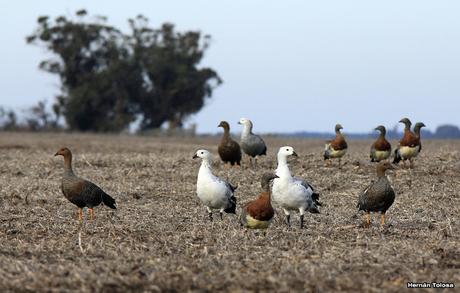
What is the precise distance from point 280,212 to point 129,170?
7.86m

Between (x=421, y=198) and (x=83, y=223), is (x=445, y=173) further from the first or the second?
(x=83, y=223)

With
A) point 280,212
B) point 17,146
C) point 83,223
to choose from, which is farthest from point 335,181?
point 17,146

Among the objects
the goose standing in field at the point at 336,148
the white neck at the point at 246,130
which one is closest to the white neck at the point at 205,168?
the goose standing in field at the point at 336,148

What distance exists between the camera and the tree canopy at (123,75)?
60.2m

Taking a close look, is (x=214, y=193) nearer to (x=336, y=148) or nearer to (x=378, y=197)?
(x=378, y=197)

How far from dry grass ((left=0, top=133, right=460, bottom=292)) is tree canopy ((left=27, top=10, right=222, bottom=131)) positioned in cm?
4109

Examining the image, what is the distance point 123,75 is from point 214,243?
50.7 meters

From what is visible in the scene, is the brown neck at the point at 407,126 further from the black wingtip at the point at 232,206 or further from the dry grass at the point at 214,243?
the black wingtip at the point at 232,206

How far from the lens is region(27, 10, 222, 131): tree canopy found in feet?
198

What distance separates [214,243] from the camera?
10766 mm

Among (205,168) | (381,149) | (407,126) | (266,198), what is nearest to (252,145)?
(381,149)

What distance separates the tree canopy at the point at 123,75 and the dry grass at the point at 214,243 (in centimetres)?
4109

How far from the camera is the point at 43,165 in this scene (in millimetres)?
23484

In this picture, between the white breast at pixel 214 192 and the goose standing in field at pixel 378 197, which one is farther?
the white breast at pixel 214 192
